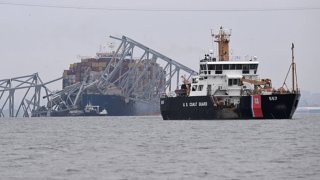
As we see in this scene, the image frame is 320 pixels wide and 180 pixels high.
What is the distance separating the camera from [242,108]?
9088cm

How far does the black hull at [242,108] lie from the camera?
89.1m

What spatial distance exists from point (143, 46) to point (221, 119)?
101m

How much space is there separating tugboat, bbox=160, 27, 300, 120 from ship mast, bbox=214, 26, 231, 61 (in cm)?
211

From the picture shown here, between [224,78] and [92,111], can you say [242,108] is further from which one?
[92,111]

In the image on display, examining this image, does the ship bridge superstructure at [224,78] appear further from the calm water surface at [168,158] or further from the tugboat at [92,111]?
the tugboat at [92,111]

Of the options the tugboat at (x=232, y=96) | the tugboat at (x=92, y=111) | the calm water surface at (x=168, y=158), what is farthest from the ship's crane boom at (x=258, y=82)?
the tugboat at (x=92, y=111)

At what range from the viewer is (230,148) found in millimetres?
47906

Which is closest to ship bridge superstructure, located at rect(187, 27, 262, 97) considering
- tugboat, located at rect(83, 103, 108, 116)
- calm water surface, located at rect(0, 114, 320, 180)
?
calm water surface, located at rect(0, 114, 320, 180)

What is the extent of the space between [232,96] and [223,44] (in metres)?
14.3

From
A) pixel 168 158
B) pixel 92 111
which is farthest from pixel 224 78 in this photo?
pixel 92 111

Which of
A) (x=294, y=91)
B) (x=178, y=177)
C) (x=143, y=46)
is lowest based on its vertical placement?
(x=178, y=177)

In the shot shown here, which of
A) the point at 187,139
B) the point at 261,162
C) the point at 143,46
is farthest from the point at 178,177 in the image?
the point at 143,46

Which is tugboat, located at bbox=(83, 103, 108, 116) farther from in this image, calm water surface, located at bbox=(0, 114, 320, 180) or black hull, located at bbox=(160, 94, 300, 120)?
calm water surface, located at bbox=(0, 114, 320, 180)

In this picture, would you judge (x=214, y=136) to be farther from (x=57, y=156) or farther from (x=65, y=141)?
(x=57, y=156)
